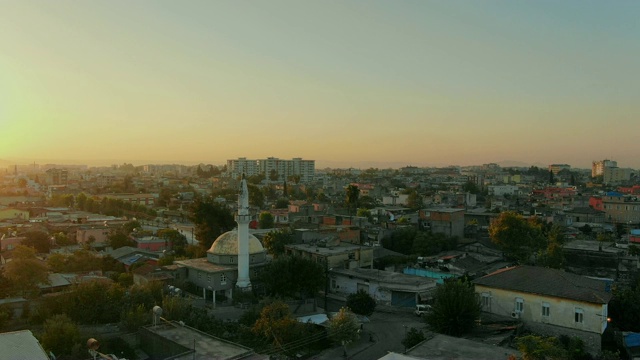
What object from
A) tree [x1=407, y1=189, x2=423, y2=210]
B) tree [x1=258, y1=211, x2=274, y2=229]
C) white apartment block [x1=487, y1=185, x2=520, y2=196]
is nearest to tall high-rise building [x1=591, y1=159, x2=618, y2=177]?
white apartment block [x1=487, y1=185, x2=520, y2=196]

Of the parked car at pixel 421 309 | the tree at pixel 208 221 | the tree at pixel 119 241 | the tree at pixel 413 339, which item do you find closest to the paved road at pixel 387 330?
the parked car at pixel 421 309

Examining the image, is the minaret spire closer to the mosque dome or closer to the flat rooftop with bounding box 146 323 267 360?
the mosque dome

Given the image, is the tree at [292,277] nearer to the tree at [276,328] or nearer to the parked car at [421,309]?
the parked car at [421,309]

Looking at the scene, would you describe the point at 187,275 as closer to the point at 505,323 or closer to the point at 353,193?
the point at 505,323

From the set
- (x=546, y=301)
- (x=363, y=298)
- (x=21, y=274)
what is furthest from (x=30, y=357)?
(x=546, y=301)

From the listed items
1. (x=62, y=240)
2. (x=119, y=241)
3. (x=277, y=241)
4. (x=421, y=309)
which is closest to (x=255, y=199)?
(x=62, y=240)
